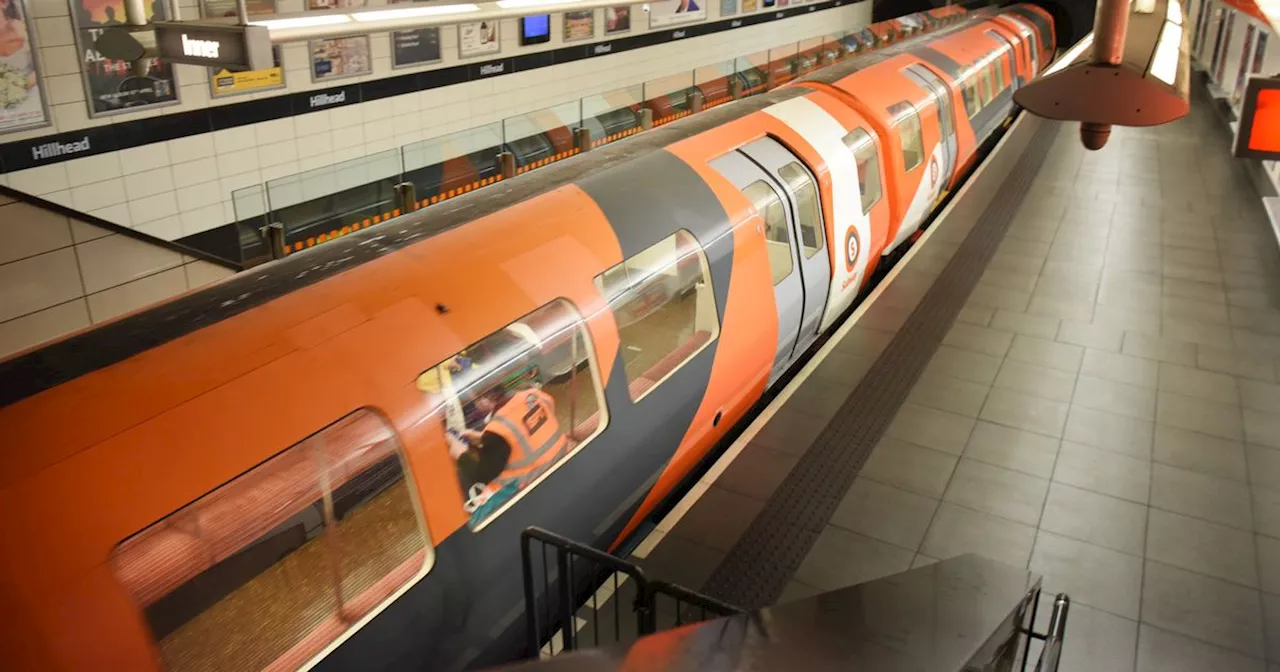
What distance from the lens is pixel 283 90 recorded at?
7.79 m

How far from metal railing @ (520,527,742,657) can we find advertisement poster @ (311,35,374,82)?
547 cm

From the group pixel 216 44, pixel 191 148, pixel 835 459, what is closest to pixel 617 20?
pixel 191 148

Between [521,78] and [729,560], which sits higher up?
[521,78]

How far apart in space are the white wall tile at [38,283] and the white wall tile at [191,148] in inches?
44.6

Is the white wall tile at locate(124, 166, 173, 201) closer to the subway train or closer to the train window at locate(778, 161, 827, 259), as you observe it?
the subway train

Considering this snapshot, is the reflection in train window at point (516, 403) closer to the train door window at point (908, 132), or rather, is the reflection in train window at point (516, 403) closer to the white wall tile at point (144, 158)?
the white wall tile at point (144, 158)

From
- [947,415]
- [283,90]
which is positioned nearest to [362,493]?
[947,415]

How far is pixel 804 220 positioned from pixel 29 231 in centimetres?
502

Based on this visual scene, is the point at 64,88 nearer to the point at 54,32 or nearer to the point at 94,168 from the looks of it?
the point at 54,32

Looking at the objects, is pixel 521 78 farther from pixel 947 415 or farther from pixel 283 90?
pixel 947 415

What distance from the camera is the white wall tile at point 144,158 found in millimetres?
6664

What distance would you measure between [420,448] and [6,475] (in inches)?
47.8

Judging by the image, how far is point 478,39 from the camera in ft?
32.6

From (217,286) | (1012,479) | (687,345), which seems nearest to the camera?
(217,286)
